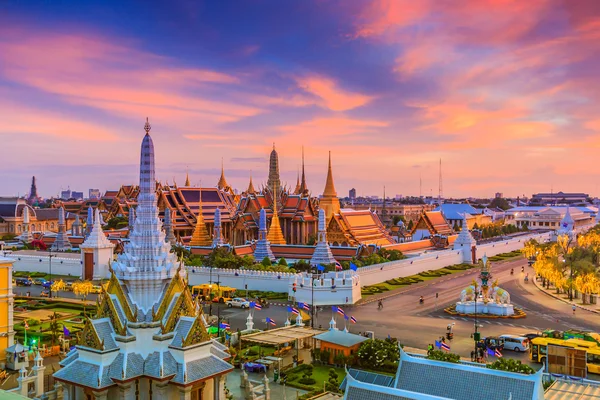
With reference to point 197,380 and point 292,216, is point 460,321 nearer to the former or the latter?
point 197,380

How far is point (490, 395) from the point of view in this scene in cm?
1588

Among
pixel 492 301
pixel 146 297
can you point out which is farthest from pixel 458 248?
pixel 146 297

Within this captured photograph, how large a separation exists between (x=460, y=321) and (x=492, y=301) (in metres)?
4.35

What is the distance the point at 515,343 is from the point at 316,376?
1111cm

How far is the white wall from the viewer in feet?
192

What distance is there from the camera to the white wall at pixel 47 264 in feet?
192

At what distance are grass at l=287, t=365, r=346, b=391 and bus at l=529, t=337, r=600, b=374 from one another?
29.9 feet

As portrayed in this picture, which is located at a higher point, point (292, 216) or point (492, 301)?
point (292, 216)

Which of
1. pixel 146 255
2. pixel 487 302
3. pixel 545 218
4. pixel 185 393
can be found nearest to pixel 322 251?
pixel 487 302

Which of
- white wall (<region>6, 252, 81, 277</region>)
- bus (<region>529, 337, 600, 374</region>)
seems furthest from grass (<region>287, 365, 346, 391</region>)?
white wall (<region>6, 252, 81, 277</region>)

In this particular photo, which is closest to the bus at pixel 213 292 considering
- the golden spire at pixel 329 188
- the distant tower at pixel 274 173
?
the distant tower at pixel 274 173

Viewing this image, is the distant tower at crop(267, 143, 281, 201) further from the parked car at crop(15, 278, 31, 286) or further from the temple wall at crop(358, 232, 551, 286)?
the parked car at crop(15, 278, 31, 286)

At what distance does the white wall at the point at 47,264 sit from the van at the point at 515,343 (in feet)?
137

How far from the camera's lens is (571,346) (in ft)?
83.6
